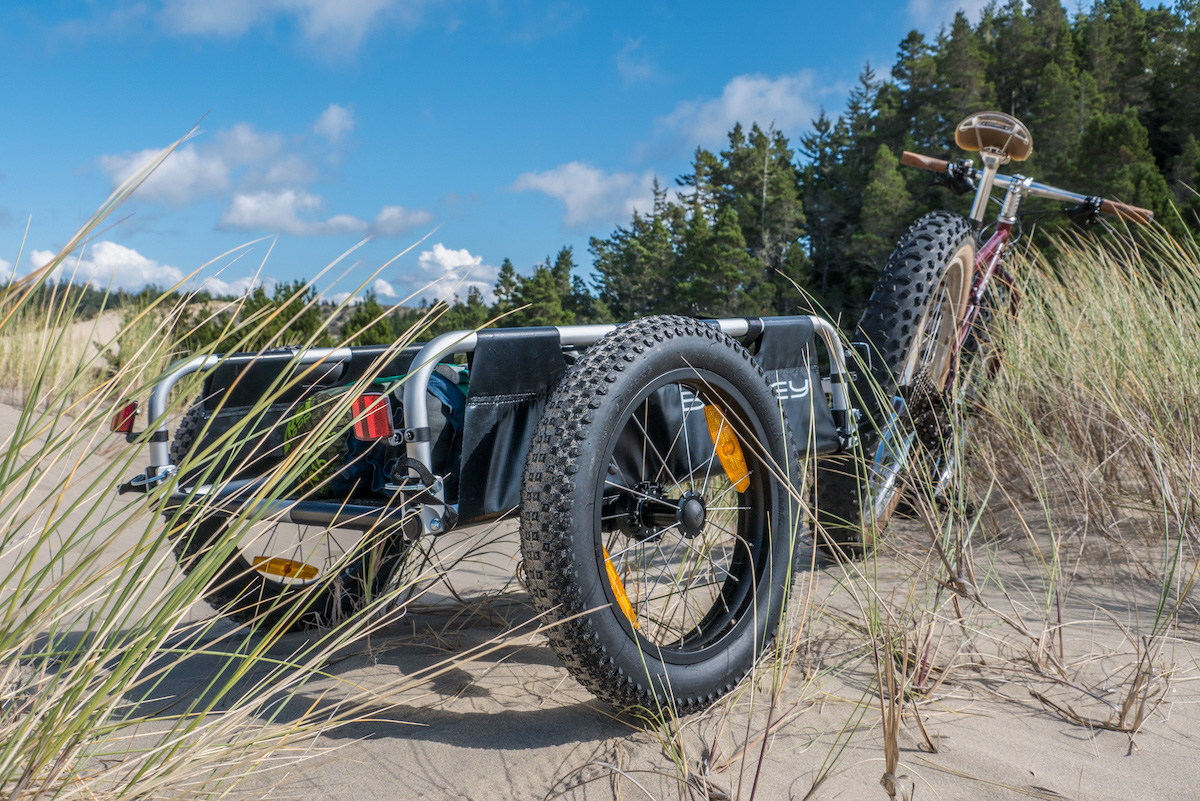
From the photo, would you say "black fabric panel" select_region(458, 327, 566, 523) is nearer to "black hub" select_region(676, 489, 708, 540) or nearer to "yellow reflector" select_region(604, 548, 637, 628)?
"yellow reflector" select_region(604, 548, 637, 628)

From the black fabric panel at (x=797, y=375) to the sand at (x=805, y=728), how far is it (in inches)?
22.8

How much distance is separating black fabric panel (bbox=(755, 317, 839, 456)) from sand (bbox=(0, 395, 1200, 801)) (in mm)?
578

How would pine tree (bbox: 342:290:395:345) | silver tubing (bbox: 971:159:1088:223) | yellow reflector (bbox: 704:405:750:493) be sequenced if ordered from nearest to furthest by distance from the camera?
pine tree (bbox: 342:290:395:345), yellow reflector (bbox: 704:405:750:493), silver tubing (bbox: 971:159:1088:223)

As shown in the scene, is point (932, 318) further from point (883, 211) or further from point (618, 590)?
point (883, 211)

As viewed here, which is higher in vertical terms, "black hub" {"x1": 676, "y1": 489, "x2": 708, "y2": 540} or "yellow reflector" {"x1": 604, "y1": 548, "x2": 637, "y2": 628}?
"black hub" {"x1": 676, "y1": 489, "x2": 708, "y2": 540}

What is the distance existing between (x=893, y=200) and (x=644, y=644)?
40.0 meters

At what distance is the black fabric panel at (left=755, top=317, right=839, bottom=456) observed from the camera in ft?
8.18

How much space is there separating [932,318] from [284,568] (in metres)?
3.03

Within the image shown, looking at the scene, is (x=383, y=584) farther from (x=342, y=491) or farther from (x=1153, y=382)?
(x=1153, y=382)

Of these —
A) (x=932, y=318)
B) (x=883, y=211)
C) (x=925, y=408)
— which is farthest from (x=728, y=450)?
(x=883, y=211)

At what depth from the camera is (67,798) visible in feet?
4.10

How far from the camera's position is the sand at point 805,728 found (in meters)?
1.60

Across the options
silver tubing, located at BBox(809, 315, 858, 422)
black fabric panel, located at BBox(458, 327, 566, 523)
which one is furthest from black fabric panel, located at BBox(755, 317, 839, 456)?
black fabric panel, located at BBox(458, 327, 566, 523)

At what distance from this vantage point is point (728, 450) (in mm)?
2180
